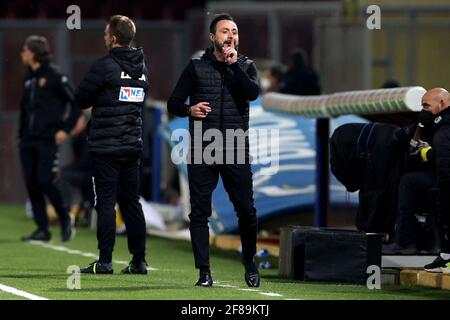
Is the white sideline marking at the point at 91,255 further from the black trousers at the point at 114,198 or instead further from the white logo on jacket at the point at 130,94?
the white logo on jacket at the point at 130,94

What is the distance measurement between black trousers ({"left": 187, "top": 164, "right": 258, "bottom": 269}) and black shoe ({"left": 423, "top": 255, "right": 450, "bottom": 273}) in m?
1.91

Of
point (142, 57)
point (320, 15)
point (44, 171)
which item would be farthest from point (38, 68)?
point (320, 15)

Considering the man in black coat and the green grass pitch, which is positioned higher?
the man in black coat

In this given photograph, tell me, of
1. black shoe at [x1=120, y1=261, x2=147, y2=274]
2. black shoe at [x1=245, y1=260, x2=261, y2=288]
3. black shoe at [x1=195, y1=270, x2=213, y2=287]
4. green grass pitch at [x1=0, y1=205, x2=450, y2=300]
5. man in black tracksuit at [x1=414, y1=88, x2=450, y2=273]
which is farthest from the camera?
black shoe at [x1=120, y1=261, x2=147, y2=274]

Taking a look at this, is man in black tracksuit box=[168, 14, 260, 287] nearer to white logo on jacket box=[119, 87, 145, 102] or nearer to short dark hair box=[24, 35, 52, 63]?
white logo on jacket box=[119, 87, 145, 102]

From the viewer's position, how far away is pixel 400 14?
24.8 m

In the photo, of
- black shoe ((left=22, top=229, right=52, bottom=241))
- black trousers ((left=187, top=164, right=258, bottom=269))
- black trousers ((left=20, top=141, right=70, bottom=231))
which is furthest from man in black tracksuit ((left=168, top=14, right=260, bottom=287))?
black shoe ((left=22, top=229, right=52, bottom=241))

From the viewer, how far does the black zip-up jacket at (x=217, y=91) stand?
41.2ft

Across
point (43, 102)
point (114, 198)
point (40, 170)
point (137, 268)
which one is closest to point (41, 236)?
point (40, 170)

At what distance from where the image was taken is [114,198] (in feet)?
45.5

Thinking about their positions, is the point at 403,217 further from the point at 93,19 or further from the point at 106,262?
the point at 93,19

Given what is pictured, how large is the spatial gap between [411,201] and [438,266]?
937 mm

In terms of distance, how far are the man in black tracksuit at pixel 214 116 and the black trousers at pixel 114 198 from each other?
1.26 meters

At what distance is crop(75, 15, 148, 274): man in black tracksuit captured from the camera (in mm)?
13742
